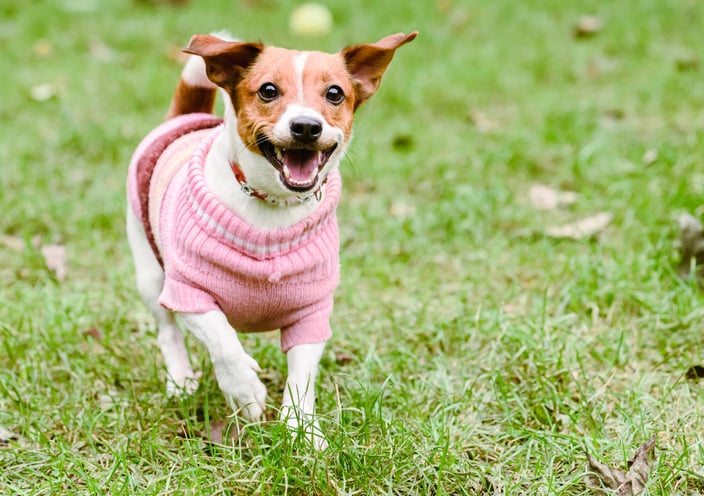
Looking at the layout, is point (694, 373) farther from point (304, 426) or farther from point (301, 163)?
point (301, 163)

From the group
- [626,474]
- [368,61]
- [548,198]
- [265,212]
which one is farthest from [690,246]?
[265,212]

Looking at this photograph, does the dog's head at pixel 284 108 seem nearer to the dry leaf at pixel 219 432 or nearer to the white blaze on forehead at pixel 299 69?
the white blaze on forehead at pixel 299 69

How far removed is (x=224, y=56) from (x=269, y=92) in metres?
0.20

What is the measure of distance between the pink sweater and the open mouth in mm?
183

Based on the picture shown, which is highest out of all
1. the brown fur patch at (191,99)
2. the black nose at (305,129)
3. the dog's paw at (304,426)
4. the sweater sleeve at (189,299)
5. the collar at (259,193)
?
the black nose at (305,129)

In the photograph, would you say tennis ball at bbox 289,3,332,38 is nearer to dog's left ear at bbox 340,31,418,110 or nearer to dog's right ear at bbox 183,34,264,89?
dog's left ear at bbox 340,31,418,110

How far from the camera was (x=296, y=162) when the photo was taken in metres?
2.39

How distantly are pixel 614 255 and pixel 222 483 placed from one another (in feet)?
6.39

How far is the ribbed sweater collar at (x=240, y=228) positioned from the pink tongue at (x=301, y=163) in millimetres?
177

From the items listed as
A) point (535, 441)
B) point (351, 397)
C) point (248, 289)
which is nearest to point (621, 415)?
point (535, 441)

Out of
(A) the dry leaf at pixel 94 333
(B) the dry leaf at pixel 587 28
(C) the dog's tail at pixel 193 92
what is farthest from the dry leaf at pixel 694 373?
(B) the dry leaf at pixel 587 28

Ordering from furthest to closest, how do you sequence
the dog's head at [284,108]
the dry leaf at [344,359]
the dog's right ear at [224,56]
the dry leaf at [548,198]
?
the dry leaf at [548,198]
the dry leaf at [344,359]
the dog's right ear at [224,56]
the dog's head at [284,108]

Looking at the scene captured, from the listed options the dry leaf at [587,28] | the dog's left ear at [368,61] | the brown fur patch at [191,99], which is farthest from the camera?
the dry leaf at [587,28]

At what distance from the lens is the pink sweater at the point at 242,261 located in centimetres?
244
